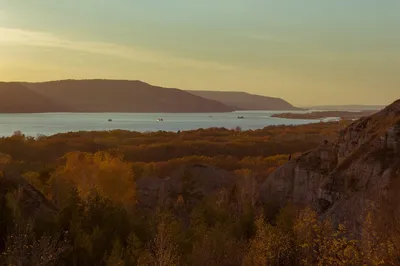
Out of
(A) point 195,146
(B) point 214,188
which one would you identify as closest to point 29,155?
(A) point 195,146

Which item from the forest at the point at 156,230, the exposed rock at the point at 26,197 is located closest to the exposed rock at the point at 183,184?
the forest at the point at 156,230

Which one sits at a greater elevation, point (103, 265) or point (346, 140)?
point (346, 140)

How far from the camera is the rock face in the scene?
135ft

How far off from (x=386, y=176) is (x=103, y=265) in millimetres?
23426

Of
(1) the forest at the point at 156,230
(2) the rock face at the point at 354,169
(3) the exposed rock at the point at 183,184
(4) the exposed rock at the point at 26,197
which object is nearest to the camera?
(1) the forest at the point at 156,230

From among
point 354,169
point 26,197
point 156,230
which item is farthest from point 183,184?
point 354,169

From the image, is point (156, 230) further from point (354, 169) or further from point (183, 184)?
point (183, 184)

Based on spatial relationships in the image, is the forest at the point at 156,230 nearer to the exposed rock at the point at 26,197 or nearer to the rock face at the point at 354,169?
the exposed rock at the point at 26,197

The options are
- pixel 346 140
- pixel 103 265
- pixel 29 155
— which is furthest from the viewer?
pixel 29 155

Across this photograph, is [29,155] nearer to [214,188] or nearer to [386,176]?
[214,188]

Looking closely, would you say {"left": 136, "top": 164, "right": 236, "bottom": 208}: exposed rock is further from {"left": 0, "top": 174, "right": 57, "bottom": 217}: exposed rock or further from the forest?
{"left": 0, "top": 174, "right": 57, "bottom": 217}: exposed rock

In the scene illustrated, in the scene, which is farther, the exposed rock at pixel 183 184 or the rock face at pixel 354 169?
the exposed rock at pixel 183 184

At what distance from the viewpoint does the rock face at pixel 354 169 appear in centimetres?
4100

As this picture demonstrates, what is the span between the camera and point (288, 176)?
66562 mm
